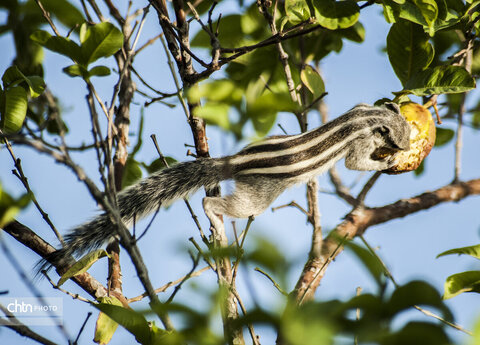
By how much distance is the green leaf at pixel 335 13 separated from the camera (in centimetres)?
223

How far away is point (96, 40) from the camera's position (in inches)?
70.6

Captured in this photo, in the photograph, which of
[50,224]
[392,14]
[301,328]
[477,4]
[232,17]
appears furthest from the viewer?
[232,17]

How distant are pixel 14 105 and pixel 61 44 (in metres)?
0.50

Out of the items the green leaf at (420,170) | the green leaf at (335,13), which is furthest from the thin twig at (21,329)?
the green leaf at (420,170)

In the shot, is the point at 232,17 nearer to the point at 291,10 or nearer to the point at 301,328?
the point at 291,10

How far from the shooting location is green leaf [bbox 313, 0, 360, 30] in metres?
2.23

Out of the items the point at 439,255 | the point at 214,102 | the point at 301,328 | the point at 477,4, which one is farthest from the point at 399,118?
the point at 301,328

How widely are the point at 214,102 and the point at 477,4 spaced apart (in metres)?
2.03

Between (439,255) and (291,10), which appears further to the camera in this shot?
(291,10)

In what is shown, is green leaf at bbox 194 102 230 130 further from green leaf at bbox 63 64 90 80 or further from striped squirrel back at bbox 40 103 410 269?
striped squirrel back at bbox 40 103 410 269

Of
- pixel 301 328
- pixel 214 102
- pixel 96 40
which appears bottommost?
pixel 301 328

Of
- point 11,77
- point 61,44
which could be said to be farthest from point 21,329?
point 11,77

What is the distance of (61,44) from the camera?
5.74ft

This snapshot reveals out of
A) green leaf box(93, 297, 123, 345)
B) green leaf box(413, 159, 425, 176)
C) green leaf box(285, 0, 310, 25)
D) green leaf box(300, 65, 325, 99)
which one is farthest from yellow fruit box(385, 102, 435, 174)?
green leaf box(93, 297, 123, 345)
